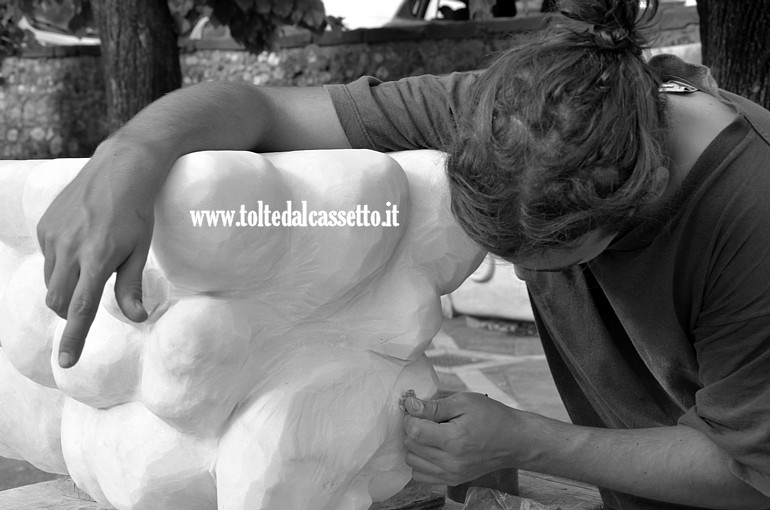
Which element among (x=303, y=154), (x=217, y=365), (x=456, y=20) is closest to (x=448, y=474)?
(x=217, y=365)

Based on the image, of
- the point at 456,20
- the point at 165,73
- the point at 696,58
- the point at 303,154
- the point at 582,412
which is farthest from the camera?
the point at 456,20

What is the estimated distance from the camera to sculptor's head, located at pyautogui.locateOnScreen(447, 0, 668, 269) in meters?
1.00

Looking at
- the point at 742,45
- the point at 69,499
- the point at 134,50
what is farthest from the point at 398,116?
the point at 134,50

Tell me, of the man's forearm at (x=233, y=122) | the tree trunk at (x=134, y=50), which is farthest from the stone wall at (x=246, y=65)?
the man's forearm at (x=233, y=122)

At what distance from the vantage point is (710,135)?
3.86ft

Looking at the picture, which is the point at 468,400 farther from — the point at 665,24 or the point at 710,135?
the point at 665,24

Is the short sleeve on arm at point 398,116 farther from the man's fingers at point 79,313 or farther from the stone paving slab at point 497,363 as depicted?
the stone paving slab at point 497,363

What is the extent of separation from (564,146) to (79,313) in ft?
1.77

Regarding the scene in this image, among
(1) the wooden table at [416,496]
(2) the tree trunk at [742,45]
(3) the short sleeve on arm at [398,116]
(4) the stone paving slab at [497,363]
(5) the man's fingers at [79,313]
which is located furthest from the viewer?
(4) the stone paving slab at [497,363]

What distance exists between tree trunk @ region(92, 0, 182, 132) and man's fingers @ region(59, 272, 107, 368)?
2351 mm

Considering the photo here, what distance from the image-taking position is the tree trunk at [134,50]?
3.15m

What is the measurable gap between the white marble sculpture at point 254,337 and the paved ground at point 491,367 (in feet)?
6.32

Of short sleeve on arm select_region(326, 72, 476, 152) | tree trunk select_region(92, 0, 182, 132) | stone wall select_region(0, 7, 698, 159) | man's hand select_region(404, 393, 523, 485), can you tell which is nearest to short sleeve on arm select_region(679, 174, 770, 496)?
man's hand select_region(404, 393, 523, 485)

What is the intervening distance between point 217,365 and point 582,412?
0.74 meters
